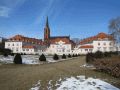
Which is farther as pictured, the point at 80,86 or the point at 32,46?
the point at 32,46

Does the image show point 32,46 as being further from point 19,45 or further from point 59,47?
point 59,47

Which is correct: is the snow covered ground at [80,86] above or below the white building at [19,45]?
below

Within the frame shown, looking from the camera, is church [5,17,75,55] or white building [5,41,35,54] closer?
church [5,17,75,55]

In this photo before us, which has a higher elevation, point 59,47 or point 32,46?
point 32,46

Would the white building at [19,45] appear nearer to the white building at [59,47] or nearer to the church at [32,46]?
the church at [32,46]

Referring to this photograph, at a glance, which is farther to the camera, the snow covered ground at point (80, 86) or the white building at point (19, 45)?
the white building at point (19, 45)

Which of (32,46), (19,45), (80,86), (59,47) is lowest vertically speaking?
(80,86)

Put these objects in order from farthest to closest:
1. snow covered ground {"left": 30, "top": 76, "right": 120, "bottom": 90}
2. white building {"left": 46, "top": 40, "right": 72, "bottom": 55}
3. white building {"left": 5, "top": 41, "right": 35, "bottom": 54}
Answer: white building {"left": 5, "top": 41, "right": 35, "bottom": 54}, white building {"left": 46, "top": 40, "right": 72, "bottom": 55}, snow covered ground {"left": 30, "top": 76, "right": 120, "bottom": 90}

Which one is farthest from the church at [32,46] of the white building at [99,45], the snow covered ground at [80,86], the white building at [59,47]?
the snow covered ground at [80,86]

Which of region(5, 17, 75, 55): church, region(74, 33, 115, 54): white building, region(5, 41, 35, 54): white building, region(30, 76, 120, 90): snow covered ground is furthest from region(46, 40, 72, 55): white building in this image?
region(30, 76, 120, 90): snow covered ground

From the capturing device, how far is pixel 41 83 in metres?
11.5

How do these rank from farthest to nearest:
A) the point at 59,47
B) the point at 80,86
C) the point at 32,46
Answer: the point at 59,47, the point at 32,46, the point at 80,86

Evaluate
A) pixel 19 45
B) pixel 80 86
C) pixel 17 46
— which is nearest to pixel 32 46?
pixel 19 45

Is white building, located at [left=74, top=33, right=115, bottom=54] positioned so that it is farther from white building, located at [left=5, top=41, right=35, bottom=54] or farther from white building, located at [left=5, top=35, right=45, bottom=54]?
white building, located at [left=5, top=41, right=35, bottom=54]
